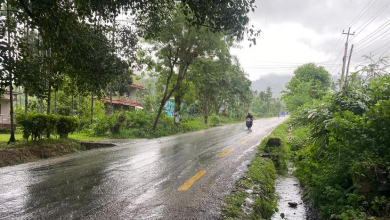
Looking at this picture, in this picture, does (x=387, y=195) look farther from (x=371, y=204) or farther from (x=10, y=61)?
(x=10, y=61)

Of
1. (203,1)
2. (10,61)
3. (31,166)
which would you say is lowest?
(31,166)

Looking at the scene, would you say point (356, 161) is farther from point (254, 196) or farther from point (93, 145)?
point (93, 145)

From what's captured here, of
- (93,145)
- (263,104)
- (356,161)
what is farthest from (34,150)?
(263,104)

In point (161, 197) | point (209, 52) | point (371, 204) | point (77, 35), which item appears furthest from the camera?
point (209, 52)

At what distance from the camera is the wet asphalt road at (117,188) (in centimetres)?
405

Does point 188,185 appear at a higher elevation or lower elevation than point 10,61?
lower

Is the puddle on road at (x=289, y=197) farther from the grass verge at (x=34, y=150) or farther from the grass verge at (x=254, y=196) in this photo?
the grass verge at (x=34, y=150)

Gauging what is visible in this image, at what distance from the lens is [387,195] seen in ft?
14.7

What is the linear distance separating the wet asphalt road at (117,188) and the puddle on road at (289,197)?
114 cm

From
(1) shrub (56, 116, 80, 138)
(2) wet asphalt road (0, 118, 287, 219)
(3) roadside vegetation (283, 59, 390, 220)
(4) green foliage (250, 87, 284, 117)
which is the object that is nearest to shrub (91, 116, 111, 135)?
(1) shrub (56, 116, 80, 138)

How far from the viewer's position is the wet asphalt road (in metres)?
4.05

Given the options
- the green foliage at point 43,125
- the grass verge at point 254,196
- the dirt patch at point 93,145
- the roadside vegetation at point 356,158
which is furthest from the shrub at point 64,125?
the roadside vegetation at point 356,158

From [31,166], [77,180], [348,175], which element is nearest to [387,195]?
[348,175]

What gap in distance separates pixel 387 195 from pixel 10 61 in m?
7.12
